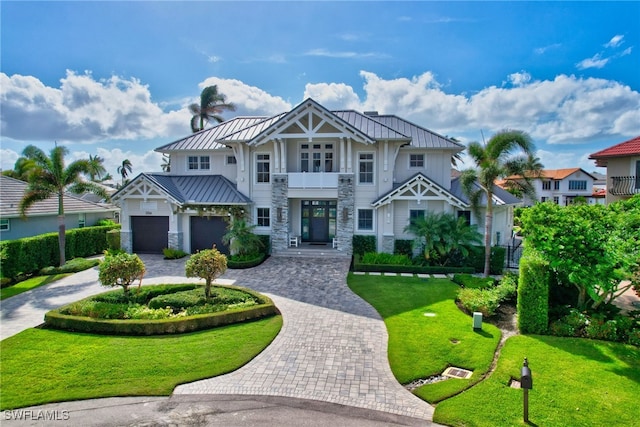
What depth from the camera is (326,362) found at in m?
8.66

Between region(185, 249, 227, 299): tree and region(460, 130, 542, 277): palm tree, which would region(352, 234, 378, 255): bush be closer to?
region(460, 130, 542, 277): palm tree

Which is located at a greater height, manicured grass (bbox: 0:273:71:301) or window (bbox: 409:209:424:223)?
window (bbox: 409:209:424:223)

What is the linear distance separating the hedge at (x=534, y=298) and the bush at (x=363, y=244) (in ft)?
34.6

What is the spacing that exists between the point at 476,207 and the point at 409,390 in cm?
1400

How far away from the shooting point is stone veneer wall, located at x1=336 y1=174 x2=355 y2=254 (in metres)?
20.8

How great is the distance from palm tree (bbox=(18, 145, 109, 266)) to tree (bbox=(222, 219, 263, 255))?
851cm

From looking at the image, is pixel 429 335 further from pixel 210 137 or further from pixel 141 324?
pixel 210 137

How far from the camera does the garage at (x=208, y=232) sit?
70.7 ft

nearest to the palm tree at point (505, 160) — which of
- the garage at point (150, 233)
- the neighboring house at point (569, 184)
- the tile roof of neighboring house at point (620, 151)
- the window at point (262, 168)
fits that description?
the tile roof of neighboring house at point (620, 151)

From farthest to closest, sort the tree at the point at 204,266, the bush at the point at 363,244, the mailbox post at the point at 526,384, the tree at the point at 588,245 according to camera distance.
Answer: the bush at the point at 363,244, the tree at the point at 204,266, the tree at the point at 588,245, the mailbox post at the point at 526,384

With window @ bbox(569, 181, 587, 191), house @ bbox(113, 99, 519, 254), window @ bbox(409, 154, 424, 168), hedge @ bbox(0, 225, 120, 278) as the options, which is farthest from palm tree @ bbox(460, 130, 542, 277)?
window @ bbox(569, 181, 587, 191)

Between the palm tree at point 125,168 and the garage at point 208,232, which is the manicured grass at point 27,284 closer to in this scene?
the garage at point 208,232

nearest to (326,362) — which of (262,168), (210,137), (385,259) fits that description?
(385,259)

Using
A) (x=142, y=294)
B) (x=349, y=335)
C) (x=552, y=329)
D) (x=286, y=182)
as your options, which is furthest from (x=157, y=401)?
(x=286, y=182)
